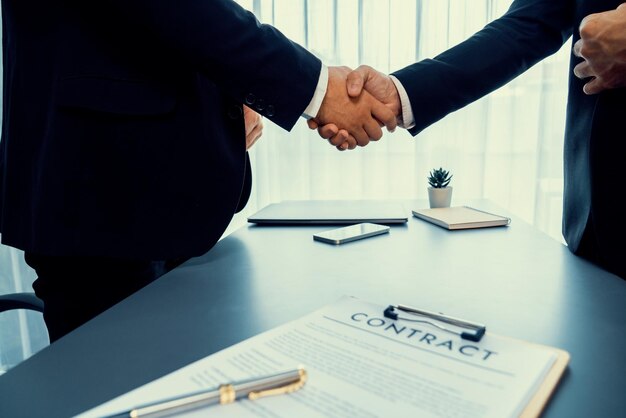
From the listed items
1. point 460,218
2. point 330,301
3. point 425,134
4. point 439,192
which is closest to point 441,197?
point 439,192

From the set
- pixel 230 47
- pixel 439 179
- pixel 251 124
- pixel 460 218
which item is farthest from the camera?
pixel 439 179

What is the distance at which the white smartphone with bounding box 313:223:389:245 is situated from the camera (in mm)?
791

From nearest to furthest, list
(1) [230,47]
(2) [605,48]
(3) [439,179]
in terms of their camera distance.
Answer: (2) [605,48] → (1) [230,47] → (3) [439,179]

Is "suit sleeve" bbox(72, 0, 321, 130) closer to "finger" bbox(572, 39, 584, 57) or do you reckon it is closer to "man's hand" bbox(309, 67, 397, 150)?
"man's hand" bbox(309, 67, 397, 150)

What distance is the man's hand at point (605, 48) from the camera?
72 cm

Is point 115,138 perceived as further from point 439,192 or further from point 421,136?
point 421,136

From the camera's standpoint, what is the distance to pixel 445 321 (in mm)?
407

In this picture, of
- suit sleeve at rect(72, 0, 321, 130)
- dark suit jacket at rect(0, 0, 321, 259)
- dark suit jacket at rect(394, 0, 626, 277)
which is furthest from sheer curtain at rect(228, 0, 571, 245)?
dark suit jacket at rect(0, 0, 321, 259)

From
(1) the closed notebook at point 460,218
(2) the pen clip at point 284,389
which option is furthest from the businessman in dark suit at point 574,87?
(2) the pen clip at point 284,389

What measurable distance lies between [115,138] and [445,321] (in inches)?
23.1

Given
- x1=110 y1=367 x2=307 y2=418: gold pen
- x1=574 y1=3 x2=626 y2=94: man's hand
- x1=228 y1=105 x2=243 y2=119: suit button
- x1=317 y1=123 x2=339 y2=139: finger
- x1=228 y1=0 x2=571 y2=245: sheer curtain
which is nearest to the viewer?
x1=110 y1=367 x2=307 y2=418: gold pen

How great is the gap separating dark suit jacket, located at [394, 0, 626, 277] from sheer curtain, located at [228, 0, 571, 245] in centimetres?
79

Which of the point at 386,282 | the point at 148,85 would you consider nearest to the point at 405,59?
the point at 148,85

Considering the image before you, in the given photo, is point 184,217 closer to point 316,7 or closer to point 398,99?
point 398,99
